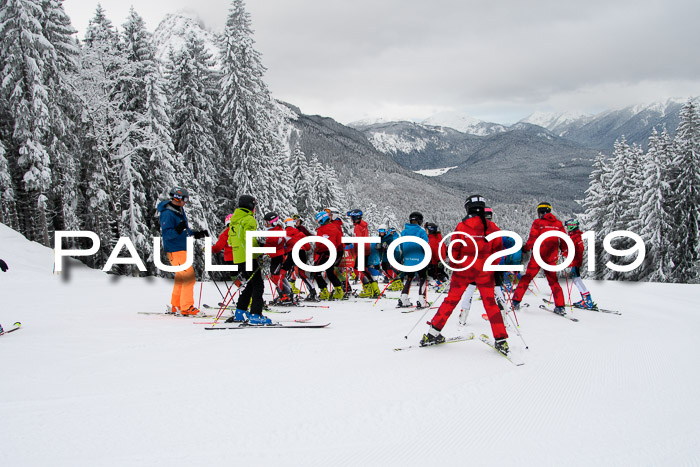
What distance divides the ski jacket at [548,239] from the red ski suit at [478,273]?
3.33 metres

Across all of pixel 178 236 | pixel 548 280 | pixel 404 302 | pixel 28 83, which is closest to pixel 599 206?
pixel 548 280

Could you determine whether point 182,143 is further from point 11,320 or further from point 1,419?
point 1,419

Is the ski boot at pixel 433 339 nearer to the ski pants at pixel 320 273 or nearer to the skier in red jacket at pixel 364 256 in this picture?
the ski pants at pixel 320 273

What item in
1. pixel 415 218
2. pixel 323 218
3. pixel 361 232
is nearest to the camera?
pixel 415 218

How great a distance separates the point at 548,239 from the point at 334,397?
6.52 meters

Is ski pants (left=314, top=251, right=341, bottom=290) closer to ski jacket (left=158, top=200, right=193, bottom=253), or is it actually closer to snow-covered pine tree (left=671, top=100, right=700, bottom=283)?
ski jacket (left=158, top=200, right=193, bottom=253)

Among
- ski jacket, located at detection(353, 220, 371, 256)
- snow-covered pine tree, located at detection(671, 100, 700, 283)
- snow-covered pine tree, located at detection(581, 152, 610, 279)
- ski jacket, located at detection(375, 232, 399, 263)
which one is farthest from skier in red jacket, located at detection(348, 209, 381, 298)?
snow-covered pine tree, located at detection(581, 152, 610, 279)

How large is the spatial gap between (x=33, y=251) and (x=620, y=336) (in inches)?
736

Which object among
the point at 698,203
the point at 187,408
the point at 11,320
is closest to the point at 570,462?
the point at 187,408

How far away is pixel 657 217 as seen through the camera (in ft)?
83.9

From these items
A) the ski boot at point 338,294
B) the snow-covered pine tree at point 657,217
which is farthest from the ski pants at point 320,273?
the snow-covered pine tree at point 657,217

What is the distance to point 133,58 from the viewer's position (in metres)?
22.0

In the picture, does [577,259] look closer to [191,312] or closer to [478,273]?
[478,273]

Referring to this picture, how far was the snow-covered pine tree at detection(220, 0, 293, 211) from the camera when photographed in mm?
23859
